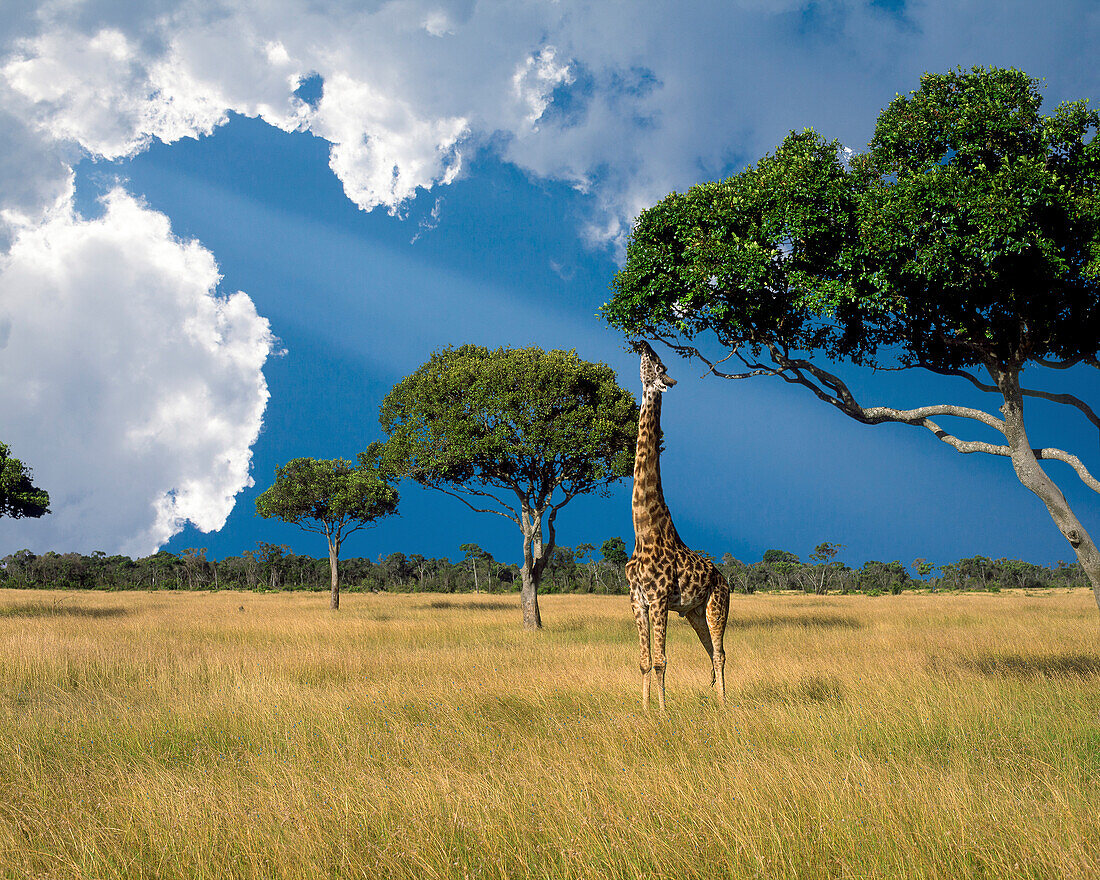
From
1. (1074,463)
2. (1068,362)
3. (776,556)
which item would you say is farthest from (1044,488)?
(776,556)

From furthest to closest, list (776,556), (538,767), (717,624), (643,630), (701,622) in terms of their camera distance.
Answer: (776,556), (701,622), (717,624), (643,630), (538,767)

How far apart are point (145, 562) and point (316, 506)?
60.5m

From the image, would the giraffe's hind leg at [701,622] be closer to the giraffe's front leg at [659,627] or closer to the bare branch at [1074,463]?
the giraffe's front leg at [659,627]

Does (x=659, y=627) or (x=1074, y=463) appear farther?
(x=1074, y=463)

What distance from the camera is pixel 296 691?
10.5 metres

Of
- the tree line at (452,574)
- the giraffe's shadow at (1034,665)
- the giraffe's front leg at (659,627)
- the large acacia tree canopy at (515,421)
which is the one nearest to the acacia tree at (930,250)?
the giraffe's shadow at (1034,665)

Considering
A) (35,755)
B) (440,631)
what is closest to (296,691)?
(35,755)

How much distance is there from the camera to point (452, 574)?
8344 centimetres

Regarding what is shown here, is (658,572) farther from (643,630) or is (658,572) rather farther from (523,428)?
(523,428)

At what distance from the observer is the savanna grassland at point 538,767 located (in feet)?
14.6

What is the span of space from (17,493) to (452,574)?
58577mm

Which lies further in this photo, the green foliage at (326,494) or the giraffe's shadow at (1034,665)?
the green foliage at (326,494)

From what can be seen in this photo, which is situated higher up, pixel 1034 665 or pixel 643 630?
pixel 643 630

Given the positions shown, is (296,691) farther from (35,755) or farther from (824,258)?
(824,258)
